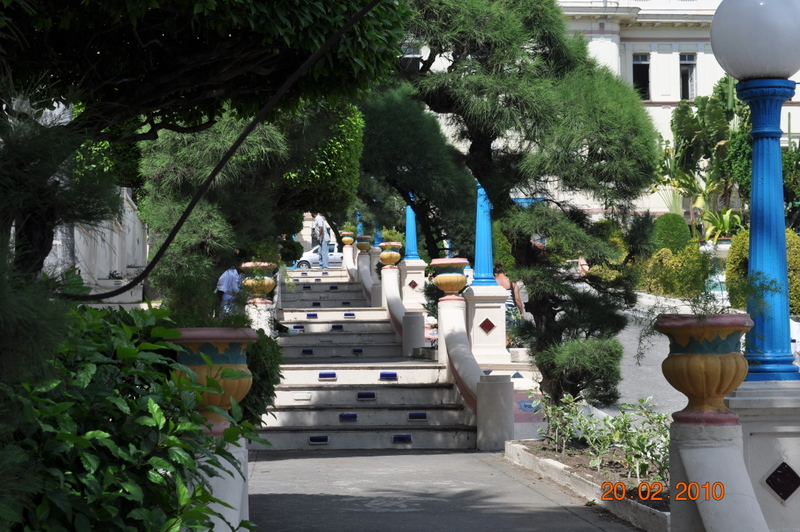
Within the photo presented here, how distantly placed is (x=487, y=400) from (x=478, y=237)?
24.9 ft

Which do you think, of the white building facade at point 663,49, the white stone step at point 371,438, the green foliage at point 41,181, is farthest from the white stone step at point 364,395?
the white building facade at point 663,49

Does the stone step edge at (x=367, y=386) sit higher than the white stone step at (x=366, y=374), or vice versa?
the white stone step at (x=366, y=374)

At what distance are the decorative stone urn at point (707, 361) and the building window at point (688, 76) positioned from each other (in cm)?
4380

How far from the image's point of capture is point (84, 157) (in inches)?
124

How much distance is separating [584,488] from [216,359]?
400 centimetres

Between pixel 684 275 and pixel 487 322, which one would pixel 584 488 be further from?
pixel 487 322

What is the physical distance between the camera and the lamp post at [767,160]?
18.5ft

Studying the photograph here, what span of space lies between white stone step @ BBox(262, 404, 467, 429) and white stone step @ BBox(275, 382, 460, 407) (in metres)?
0.33

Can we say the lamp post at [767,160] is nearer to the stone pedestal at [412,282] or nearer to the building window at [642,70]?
the stone pedestal at [412,282]

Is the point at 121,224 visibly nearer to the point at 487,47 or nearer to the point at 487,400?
the point at 487,47
